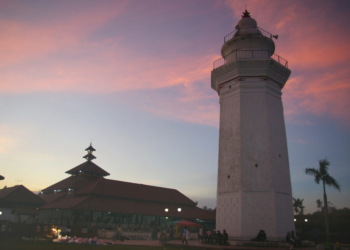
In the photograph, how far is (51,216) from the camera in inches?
1363

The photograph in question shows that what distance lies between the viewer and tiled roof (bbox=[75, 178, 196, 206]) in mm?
33950

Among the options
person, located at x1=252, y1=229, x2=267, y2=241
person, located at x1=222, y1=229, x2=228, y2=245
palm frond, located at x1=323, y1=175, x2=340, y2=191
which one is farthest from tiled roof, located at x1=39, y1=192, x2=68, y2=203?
palm frond, located at x1=323, y1=175, x2=340, y2=191

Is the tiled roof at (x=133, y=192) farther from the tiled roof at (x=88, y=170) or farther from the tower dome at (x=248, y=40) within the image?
the tower dome at (x=248, y=40)

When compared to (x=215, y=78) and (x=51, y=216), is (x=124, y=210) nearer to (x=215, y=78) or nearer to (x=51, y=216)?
(x=51, y=216)

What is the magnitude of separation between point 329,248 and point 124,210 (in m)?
22.9

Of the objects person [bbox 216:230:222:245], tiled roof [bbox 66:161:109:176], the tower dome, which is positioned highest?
the tower dome

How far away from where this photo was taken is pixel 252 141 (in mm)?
18312

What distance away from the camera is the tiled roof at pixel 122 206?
3077cm

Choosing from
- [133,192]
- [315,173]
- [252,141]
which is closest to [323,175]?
[315,173]

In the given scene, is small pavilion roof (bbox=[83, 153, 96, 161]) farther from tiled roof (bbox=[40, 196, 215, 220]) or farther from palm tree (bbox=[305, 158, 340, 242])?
palm tree (bbox=[305, 158, 340, 242])

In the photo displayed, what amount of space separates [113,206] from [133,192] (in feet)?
15.0

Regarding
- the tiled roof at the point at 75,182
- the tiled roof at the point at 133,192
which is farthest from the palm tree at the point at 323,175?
the tiled roof at the point at 75,182

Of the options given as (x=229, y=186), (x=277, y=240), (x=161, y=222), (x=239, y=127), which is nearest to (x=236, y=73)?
(x=239, y=127)

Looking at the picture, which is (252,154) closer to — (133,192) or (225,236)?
(225,236)
